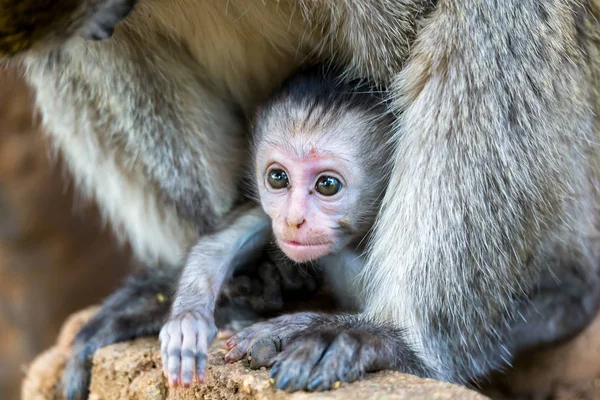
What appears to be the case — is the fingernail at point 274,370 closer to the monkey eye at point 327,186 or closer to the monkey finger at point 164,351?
the monkey finger at point 164,351

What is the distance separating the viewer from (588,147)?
327 centimetres

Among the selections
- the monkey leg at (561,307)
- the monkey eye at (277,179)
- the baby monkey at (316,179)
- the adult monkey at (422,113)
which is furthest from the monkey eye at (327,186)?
the monkey leg at (561,307)

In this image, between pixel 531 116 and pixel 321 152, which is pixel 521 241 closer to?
pixel 531 116

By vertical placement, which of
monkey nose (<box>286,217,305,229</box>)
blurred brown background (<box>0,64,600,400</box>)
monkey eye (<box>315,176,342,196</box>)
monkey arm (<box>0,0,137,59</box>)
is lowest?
blurred brown background (<box>0,64,600,400</box>)

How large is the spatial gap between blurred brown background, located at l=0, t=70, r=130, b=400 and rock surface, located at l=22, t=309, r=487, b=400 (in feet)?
6.69

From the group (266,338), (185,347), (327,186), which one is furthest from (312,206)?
(185,347)

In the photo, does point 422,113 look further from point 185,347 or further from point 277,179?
point 185,347

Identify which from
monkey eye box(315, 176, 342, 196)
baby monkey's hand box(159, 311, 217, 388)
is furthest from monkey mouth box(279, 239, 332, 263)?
baby monkey's hand box(159, 311, 217, 388)

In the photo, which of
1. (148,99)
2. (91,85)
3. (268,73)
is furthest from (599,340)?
(91,85)

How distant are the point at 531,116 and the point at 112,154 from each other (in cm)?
189

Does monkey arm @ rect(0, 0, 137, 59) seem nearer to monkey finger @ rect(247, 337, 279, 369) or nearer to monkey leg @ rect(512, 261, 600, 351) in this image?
monkey finger @ rect(247, 337, 279, 369)

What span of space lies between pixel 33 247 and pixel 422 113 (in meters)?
4.19

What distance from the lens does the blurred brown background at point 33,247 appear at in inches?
247

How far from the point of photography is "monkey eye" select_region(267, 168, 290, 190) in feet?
10.9
